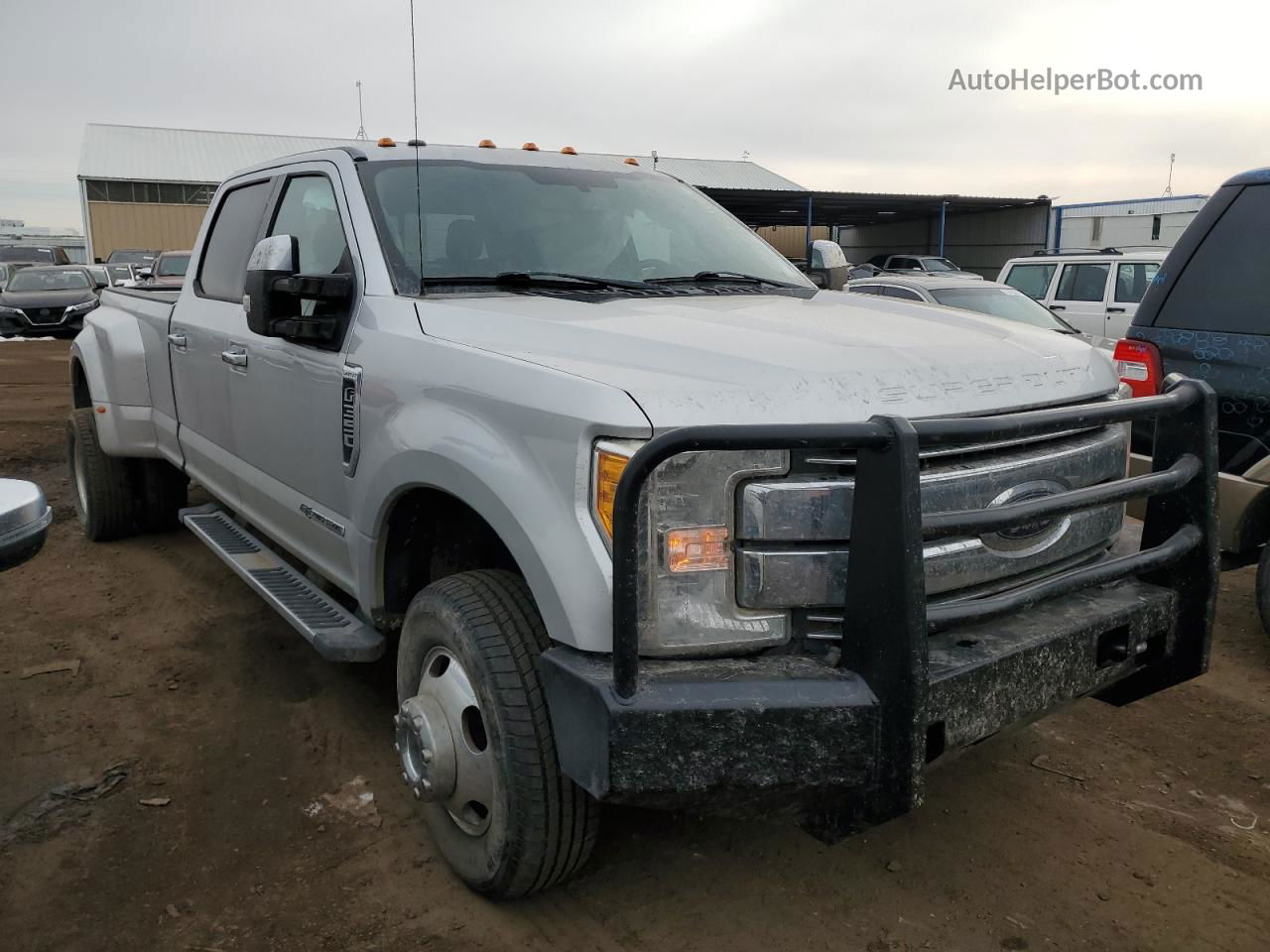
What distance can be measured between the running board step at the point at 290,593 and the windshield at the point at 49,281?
18.7m

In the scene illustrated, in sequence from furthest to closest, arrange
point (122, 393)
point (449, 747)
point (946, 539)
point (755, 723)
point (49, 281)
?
point (49, 281) → point (122, 393) → point (449, 747) → point (946, 539) → point (755, 723)

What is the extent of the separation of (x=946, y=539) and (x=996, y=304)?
8432 millimetres

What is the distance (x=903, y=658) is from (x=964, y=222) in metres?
38.7

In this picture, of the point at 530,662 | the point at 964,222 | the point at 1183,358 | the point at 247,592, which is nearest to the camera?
the point at 530,662

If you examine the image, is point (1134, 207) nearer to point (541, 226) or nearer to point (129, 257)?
point (129, 257)

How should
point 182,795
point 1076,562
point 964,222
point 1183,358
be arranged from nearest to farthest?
point 1076,562 < point 182,795 < point 1183,358 < point 964,222

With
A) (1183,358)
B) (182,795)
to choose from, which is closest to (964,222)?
(1183,358)

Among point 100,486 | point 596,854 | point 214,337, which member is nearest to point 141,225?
point 100,486

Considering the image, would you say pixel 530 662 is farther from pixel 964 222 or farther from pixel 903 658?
pixel 964 222

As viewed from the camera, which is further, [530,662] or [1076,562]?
[1076,562]

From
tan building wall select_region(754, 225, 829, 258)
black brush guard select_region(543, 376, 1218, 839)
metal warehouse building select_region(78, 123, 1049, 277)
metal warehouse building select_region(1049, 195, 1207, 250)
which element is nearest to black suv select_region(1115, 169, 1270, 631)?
black brush guard select_region(543, 376, 1218, 839)

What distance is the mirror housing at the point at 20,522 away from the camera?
1.92 m

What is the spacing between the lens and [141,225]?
41406 mm

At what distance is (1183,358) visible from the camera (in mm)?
4211
